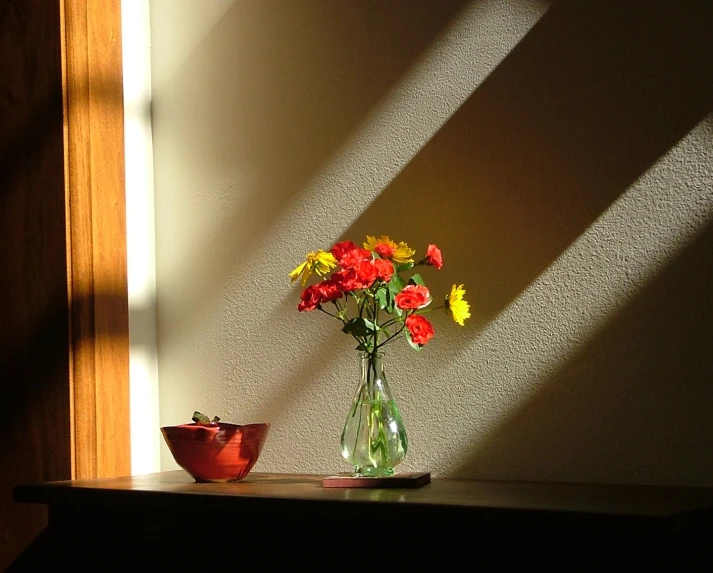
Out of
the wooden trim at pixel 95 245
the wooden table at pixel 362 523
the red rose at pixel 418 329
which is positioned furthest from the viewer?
the wooden trim at pixel 95 245

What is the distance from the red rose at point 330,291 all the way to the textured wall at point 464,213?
1.00 feet

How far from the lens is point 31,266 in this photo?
241 centimetres

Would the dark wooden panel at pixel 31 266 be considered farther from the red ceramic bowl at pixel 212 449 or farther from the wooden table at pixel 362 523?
the red ceramic bowl at pixel 212 449

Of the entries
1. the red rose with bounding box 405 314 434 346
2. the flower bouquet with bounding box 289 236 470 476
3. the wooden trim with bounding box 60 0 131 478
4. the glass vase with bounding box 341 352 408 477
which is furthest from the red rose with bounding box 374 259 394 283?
the wooden trim with bounding box 60 0 131 478

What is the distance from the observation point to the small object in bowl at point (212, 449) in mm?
2002

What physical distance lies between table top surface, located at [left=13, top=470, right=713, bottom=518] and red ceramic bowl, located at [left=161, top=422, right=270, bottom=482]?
0.04 metres

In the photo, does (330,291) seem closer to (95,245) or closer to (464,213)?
(464,213)

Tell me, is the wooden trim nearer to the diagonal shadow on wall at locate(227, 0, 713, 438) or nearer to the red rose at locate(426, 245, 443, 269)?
the diagonal shadow on wall at locate(227, 0, 713, 438)

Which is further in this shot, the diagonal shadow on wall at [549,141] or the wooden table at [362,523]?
the diagonal shadow on wall at [549,141]

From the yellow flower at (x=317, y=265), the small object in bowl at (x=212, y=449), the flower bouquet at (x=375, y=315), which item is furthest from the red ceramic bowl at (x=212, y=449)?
the yellow flower at (x=317, y=265)

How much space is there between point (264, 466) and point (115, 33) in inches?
50.2

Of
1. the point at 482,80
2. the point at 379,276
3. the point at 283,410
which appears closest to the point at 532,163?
the point at 482,80

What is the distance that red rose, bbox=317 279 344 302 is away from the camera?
1891mm

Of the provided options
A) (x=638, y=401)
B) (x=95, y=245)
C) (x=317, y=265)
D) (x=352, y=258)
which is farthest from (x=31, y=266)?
(x=638, y=401)
